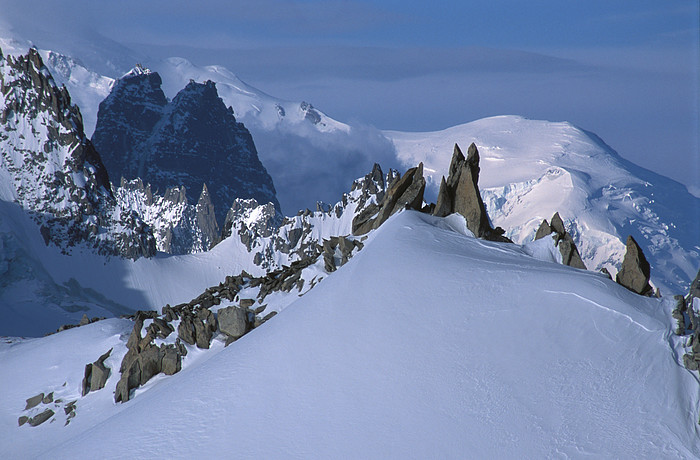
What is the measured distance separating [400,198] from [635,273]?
877 inches

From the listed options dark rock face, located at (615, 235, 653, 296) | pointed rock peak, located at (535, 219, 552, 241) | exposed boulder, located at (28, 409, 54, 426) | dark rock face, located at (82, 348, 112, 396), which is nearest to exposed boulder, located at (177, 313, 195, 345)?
dark rock face, located at (82, 348, 112, 396)

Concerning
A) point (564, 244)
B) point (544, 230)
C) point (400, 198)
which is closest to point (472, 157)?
point (400, 198)

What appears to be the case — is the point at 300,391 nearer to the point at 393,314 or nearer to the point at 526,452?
the point at 393,314

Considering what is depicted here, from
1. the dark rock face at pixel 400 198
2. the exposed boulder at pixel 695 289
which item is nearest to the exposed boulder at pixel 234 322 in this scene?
the dark rock face at pixel 400 198

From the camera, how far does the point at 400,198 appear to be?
50312 millimetres

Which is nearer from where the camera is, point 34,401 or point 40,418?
point 40,418

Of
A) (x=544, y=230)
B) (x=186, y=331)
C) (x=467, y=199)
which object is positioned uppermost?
(x=467, y=199)

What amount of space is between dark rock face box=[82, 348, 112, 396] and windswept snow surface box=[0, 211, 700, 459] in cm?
1510

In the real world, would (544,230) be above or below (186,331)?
above

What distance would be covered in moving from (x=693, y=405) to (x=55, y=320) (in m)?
178

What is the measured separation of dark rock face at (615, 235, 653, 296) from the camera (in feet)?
103

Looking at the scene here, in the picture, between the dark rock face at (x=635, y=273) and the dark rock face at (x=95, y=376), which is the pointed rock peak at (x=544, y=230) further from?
the dark rock face at (x=95, y=376)

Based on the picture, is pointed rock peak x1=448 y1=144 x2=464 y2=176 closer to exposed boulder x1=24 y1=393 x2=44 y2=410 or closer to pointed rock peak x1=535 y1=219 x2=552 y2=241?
pointed rock peak x1=535 y1=219 x2=552 y2=241

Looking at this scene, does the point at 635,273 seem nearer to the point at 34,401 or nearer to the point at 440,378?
the point at 440,378
